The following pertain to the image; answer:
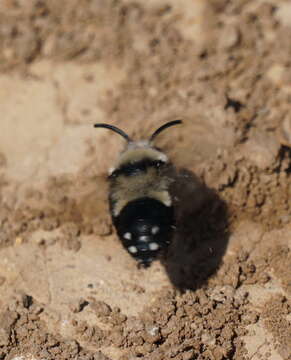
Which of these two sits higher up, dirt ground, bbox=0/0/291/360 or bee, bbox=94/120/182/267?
bee, bbox=94/120/182/267

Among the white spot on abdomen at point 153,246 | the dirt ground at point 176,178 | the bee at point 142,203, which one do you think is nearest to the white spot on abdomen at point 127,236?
the bee at point 142,203

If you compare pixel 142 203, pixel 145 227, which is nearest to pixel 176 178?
pixel 142 203

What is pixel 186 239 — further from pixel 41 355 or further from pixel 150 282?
pixel 41 355

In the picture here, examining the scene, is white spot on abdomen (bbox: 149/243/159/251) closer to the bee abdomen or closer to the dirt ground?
the bee abdomen

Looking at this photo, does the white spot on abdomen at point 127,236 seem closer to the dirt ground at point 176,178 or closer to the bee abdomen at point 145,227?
the bee abdomen at point 145,227

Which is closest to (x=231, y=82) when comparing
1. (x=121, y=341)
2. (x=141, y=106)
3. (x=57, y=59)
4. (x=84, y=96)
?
(x=141, y=106)

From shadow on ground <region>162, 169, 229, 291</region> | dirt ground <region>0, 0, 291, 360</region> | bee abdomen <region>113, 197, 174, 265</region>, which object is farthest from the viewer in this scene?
shadow on ground <region>162, 169, 229, 291</region>

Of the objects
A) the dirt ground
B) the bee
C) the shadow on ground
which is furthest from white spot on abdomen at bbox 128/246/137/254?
the shadow on ground
